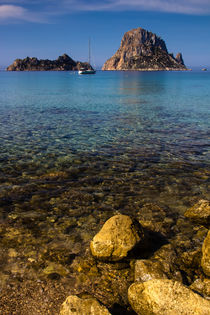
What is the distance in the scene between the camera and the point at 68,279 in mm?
6027

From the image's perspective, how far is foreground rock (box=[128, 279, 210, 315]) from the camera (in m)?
4.39

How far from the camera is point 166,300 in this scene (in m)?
4.55

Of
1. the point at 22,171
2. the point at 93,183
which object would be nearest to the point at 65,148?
the point at 22,171

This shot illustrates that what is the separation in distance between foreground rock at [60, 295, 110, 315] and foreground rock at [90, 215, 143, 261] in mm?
1667

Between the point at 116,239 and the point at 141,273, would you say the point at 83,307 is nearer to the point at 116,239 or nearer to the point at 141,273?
the point at 141,273

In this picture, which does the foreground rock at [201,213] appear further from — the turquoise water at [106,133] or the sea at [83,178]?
the turquoise water at [106,133]

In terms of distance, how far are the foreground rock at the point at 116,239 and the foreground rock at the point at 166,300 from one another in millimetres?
1404

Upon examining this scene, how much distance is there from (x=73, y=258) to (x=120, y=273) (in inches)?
51.2

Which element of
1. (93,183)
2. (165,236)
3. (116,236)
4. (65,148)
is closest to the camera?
(116,236)

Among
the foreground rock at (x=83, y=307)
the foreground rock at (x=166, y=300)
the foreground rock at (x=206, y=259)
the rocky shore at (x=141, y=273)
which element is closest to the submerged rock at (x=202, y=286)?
the rocky shore at (x=141, y=273)

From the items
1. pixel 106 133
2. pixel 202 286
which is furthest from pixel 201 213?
Answer: pixel 106 133

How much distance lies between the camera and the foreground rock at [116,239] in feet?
20.9

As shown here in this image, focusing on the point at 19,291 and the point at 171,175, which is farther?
the point at 171,175

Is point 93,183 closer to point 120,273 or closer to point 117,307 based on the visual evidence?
point 120,273
